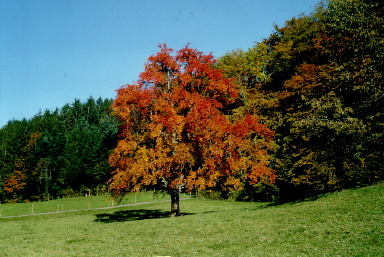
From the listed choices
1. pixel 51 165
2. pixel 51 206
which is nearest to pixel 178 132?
pixel 51 206

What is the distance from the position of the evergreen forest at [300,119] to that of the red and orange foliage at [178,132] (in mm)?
3309

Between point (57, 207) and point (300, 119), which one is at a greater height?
point (300, 119)

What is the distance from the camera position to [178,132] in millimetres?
24812

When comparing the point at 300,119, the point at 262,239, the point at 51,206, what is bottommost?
the point at 51,206

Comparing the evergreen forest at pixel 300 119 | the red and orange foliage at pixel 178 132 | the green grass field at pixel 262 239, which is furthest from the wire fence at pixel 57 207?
the green grass field at pixel 262 239

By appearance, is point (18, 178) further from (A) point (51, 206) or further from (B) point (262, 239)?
(B) point (262, 239)

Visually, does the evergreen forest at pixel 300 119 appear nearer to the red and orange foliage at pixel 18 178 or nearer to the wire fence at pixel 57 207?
the red and orange foliage at pixel 18 178

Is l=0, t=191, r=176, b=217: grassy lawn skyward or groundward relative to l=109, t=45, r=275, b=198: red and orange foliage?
groundward

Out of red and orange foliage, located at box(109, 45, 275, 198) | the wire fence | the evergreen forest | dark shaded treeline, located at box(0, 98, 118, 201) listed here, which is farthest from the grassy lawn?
dark shaded treeline, located at box(0, 98, 118, 201)

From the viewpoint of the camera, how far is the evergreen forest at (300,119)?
67.3 feet

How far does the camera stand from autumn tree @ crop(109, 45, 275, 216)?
24.7 m

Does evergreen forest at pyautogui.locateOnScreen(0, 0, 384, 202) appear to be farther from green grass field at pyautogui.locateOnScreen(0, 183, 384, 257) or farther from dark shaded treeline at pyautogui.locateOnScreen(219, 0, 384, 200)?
green grass field at pyautogui.locateOnScreen(0, 183, 384, 257)

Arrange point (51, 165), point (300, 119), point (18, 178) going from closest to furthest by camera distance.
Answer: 1. point (300, 119)
2. point (18, 178)
3. point (51, 165)

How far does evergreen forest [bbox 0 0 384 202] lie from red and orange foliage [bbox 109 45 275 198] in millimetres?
3309
